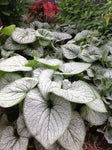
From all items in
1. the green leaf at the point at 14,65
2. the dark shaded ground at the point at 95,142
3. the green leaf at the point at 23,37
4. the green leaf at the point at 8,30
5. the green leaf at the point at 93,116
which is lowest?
the dark shaded ground at the point at 95,142

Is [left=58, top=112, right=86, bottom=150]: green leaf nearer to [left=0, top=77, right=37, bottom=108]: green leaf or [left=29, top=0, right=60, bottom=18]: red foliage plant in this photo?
[left=0, top=77, right=37, bottom=108]: green leaf

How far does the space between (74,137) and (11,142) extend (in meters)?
A: 0.35

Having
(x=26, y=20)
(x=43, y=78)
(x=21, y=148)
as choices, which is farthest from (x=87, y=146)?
(x=26, y=20)

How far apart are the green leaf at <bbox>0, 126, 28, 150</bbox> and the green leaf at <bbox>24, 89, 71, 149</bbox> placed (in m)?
0.17

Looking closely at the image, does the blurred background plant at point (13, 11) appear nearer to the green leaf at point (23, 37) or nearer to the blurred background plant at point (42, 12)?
the blurred background plant at point (42, 12)

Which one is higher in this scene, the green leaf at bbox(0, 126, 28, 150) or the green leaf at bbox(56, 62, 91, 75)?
the green leaf at bbox(56, 62, 91, 75)

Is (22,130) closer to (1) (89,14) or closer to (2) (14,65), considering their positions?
(2) (14,65)

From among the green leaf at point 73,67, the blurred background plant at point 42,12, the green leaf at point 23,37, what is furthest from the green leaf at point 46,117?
the blurred background plant at point 42,12

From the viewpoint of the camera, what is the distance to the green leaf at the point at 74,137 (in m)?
0.78

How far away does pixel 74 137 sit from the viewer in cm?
80

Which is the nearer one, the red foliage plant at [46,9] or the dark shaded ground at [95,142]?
the dark shaded ground at [95,142]

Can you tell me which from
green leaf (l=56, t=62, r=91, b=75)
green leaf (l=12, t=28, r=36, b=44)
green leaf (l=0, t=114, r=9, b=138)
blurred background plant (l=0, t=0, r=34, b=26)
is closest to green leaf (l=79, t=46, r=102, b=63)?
green leaf (l=56, t=62, r=91, b=75)

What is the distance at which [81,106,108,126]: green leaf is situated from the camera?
87 cm

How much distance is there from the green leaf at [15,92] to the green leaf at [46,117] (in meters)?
0.04
